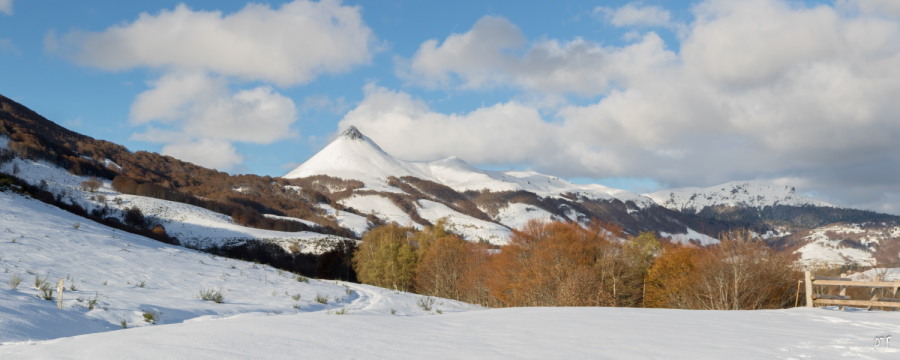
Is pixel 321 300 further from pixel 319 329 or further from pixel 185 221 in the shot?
pixel 185 221

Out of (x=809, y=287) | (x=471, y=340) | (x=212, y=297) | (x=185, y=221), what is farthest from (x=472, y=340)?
(x=185, y=221)

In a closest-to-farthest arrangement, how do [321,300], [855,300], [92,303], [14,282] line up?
[92,303]
[14,282]
[855,300]
[321,300]

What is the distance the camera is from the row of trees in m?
37.1

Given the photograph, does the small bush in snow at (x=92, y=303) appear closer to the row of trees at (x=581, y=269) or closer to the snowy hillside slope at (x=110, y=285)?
the snowy hillside slope at (x=110, y=285)

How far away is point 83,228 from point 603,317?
28.0 m

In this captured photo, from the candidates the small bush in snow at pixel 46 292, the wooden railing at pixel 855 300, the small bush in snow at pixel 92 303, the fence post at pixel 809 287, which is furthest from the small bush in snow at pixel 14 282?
the wooden railing at pixel 855 300

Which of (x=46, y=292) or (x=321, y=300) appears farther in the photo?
(x=321, y=300)

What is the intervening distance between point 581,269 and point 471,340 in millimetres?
28584

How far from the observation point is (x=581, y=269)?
34.8 m

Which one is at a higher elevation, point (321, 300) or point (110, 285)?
point (110, 285)

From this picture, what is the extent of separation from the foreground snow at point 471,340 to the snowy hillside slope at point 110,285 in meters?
0.79

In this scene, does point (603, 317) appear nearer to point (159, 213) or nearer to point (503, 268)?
point (503, 268)

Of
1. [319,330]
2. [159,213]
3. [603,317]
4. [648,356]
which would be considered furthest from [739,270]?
[159,213]

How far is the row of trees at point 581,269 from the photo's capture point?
37.1 metres
